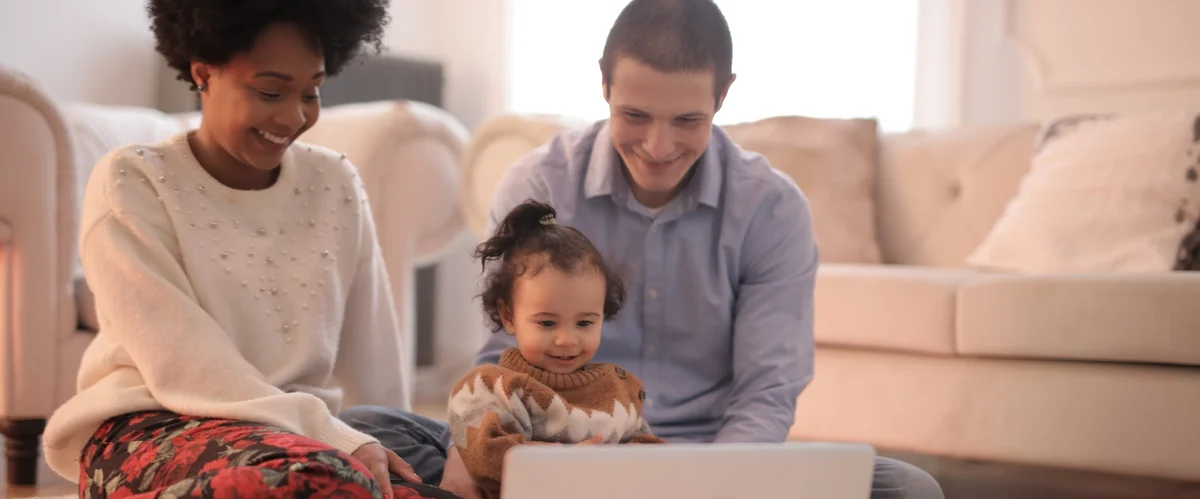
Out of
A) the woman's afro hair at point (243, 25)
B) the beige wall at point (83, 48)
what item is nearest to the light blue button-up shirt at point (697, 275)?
the woman's afro hair at point (243, 25)

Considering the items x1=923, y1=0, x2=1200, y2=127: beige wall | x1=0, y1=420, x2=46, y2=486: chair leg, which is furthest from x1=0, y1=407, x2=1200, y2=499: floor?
x1=923, y1=0, x2=1200, y2=127: beige wall

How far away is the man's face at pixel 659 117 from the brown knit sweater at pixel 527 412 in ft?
0.94

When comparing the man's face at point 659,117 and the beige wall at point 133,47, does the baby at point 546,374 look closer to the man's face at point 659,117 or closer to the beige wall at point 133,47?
the man's face at point 659,117

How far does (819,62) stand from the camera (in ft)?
13.3

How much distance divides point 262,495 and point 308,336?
401 mm

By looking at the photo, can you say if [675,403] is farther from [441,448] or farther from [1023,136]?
[1023,136]

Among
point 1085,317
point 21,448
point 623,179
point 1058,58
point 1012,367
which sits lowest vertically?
point 21,448

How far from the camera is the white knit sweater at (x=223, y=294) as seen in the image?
4.35ft

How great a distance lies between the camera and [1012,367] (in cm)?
225

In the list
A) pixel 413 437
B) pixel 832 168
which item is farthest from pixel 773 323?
pixel 832 168

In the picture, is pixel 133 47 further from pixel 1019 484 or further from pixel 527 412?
pixel 527 412

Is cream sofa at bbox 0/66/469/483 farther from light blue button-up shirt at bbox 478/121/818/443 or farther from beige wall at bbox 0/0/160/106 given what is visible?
beige wall at bbox 0/0/160/106

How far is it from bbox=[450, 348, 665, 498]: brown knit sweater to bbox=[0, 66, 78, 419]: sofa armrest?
1341 mm

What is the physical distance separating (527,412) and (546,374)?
0.05 meters
